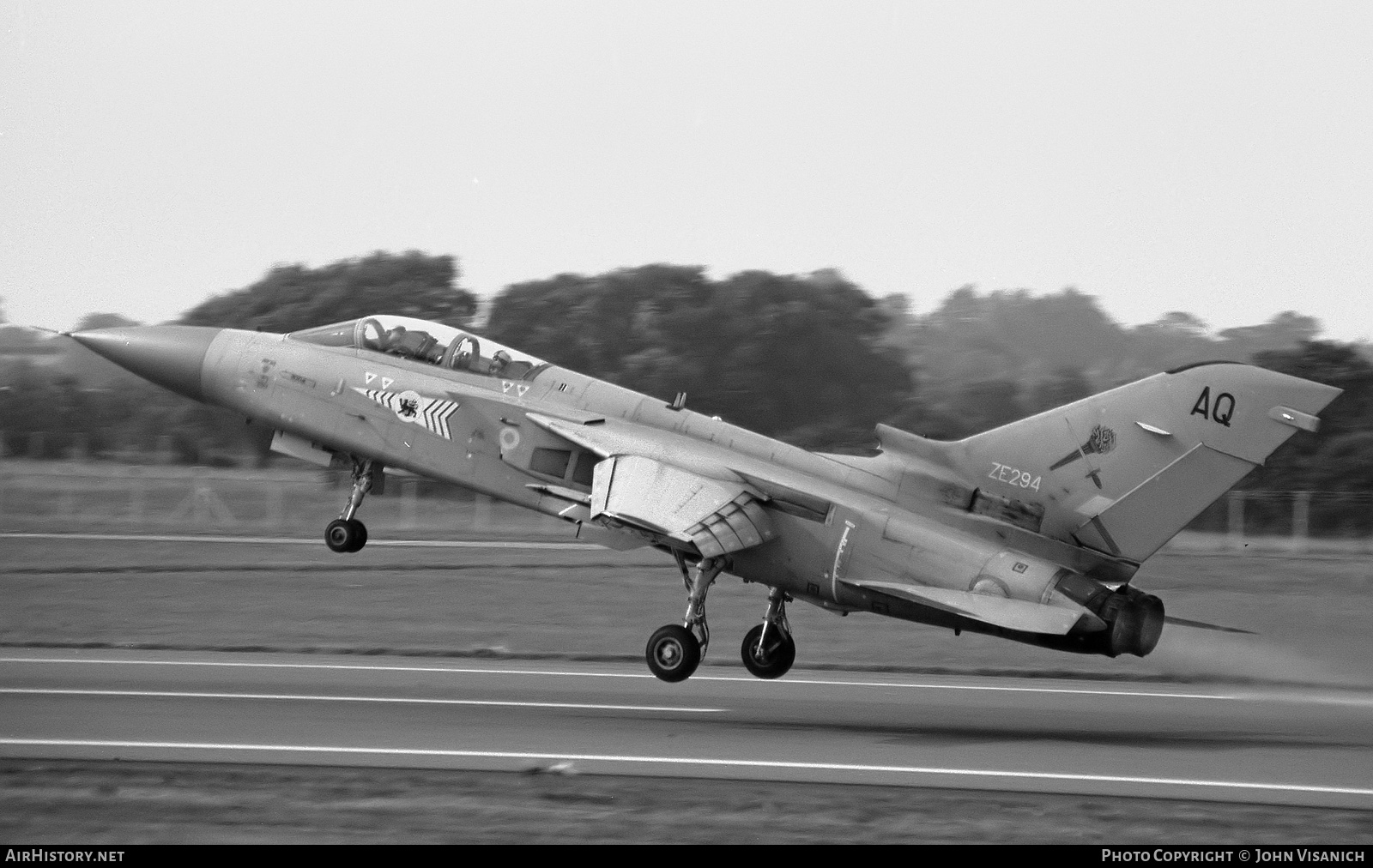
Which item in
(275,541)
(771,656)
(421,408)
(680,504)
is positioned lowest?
(275,541)

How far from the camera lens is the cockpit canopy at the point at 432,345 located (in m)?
17.0

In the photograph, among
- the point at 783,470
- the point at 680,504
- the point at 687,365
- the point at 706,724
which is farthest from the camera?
the point at 687,365

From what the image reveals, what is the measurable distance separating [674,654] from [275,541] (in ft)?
64.8

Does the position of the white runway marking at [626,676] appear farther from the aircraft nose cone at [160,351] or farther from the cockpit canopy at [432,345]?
the cockpit canopy at [432,345]

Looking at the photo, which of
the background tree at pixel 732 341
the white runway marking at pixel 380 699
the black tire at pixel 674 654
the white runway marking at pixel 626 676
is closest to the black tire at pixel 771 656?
the white runway marking at pixel 380 699

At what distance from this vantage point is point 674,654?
15.8 metres

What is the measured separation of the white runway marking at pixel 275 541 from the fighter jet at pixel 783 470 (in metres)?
15.9

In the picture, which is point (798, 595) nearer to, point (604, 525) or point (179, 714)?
point (604, 525)

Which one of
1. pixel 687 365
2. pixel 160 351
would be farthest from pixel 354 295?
pixel 160 351

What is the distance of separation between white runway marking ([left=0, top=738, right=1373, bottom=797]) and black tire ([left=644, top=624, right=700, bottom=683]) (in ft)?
7.53

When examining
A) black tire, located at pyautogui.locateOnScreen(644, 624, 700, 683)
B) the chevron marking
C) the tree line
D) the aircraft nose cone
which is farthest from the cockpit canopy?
the tree line

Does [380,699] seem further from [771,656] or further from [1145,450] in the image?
[1145,450]

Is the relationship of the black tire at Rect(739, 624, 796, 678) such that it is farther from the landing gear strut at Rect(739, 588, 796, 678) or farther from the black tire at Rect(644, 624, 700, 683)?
the black tire at Rect(644, 624, 700, 683)

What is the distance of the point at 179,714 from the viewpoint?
15.4 m
